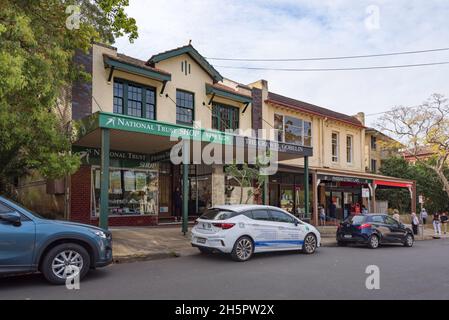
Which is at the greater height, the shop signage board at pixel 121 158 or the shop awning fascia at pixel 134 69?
the shop awning fascia at pixel 134 69

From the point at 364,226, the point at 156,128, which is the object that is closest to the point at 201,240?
the point at 156,128

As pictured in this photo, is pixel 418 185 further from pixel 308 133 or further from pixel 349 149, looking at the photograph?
pixel 308 133

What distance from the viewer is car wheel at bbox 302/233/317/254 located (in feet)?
39.8

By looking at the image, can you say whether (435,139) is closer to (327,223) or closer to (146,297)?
(327,223)

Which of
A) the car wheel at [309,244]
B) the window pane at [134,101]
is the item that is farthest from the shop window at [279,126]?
the car wheel at [309,244]

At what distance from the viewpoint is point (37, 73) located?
9.02 meters

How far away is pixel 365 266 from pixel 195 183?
38.3 feet

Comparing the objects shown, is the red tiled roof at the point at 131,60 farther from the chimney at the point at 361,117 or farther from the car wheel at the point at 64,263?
the chimney at the point at 361,117

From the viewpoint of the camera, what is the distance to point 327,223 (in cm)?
2431

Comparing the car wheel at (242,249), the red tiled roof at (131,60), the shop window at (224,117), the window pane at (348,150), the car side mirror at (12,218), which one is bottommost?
the car wheel at (242,249)

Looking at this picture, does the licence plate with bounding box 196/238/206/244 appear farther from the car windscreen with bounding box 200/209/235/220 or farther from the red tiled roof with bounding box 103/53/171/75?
the red tiled roof with bounding box 103/53/171/75

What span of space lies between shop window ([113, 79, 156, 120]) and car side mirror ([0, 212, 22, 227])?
9.95 meters

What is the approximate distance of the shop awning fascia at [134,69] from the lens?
15695 millimetres

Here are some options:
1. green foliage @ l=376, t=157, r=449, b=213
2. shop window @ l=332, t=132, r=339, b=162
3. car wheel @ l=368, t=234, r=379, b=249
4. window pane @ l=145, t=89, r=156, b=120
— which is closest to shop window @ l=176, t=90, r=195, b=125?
window pane @ l=145, t=89, r=156, b=120
